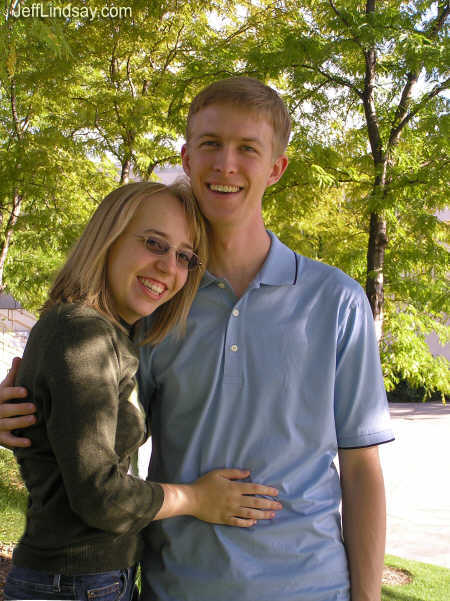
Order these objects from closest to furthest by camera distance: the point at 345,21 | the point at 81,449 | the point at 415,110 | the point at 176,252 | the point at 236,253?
the point at 81,449
the point at 176,252
the point at 236,253
the point at 345,21
the point at 415,110

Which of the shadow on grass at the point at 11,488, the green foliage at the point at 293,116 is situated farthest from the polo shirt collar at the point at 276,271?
the shadow on grass at the point at 11,488

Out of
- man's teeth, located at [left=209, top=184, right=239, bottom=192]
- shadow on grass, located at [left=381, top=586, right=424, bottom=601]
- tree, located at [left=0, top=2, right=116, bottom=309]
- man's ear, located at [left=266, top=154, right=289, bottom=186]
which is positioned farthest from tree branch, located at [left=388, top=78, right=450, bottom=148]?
shadow on grass, located at [left=381, top=586, right=424, bottom=601]

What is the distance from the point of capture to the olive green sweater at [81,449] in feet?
5.51

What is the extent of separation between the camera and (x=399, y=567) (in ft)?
23.9

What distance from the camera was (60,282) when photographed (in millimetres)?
2020

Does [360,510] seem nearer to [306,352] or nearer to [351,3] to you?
[306,352]

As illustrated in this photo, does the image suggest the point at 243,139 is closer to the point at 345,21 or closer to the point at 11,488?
the point at 345,21

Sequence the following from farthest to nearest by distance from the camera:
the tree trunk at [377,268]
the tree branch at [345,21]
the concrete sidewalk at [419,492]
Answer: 1. the concrete sidewalk at [419,492]
2. the tree trunk at [377,268]
3. the tree branch at [345,21]

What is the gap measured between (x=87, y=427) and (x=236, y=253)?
2.94 ft

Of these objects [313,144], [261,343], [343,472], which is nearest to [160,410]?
[261,343]

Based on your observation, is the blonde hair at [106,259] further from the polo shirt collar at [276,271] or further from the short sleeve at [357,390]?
the short sleeve at [357,390]

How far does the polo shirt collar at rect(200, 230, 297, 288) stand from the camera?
217cm

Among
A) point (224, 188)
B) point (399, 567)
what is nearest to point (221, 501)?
point (224, 188)

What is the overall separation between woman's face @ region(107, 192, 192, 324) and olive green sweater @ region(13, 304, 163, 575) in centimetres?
14
